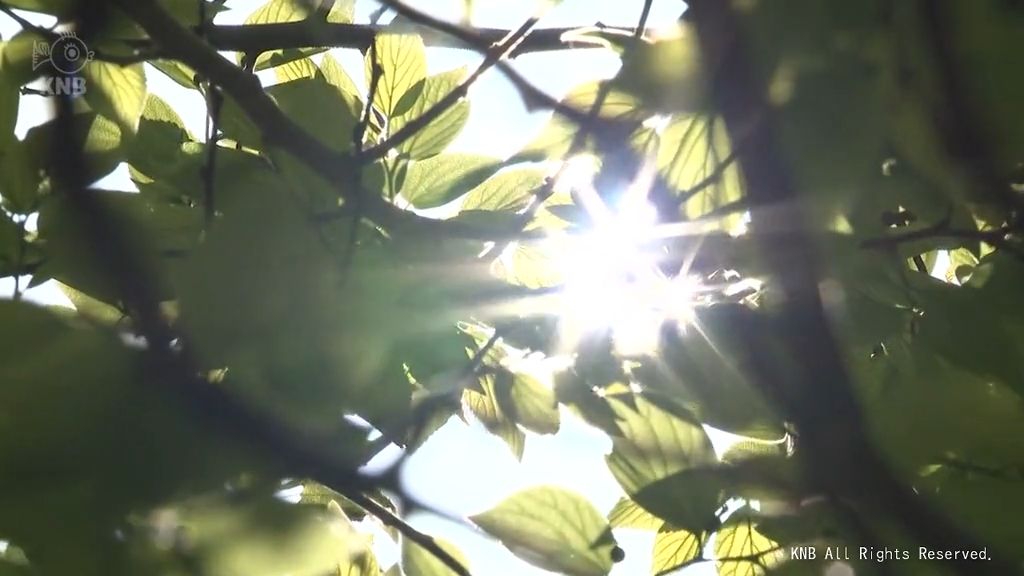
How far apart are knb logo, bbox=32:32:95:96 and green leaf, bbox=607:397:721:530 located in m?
0.36

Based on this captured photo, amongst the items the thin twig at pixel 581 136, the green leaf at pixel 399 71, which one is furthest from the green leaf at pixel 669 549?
the green leaf at pixel 399 71

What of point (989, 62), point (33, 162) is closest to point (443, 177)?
point (33, 162)

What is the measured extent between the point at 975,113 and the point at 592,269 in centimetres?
20

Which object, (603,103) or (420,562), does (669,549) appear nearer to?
(420,562)

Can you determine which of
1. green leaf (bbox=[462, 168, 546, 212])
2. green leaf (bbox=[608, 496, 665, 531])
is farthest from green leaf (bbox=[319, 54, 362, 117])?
green leaf (bbox=[608, 496, 665, 531])

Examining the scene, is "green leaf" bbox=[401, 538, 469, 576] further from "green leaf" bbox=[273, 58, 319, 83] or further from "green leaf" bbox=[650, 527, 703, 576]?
"green leaf" bbox=[273, 58, 319, 83]

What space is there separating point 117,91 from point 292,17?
218 millimetres

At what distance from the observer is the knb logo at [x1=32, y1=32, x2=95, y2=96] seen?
0.46m

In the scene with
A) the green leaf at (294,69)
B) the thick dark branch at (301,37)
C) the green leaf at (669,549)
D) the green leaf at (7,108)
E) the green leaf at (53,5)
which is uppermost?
the thick dark branch at (301,37)

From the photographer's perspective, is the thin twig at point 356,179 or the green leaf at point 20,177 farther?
the green leaf at point 20,177

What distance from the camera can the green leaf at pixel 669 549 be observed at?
562 mm

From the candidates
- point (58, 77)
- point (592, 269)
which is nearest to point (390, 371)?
point (592, 269)

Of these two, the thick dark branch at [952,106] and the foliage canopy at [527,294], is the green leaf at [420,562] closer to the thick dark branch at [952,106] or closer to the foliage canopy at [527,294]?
the foliage canopy at [527,294]

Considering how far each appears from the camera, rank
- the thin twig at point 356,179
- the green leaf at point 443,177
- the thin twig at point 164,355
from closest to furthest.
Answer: the thin twig at point 164,355
the thin twig at point 356,179
the green leaf at point 443,177
